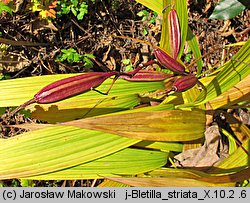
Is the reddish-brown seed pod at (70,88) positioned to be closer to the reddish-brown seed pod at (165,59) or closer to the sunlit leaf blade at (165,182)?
the reddish-brown seed pod at (165,59)

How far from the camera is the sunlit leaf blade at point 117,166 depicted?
1.34 meters

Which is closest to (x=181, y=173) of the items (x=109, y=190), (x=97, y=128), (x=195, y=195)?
(x=195, y=195)

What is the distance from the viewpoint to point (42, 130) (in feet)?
4.19

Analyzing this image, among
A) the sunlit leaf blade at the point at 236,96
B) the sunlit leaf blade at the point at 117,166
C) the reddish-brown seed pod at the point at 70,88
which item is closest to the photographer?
the reddish-brown seed pod at the point at 70,88

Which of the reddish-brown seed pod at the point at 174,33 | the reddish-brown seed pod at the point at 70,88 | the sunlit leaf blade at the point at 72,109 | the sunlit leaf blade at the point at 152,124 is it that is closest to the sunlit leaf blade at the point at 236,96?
the sunlit leaf blade at the point at 152,124

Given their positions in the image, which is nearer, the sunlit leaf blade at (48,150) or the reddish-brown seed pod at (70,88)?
the reddish-brown seed pod at (70,88)

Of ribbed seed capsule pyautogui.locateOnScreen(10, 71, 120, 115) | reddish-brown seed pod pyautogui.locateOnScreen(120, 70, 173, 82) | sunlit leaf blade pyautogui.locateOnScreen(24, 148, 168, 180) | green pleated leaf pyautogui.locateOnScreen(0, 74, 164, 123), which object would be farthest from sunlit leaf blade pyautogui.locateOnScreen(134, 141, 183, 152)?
ribbed seed capsule pyautogui.locateOnScreen(10, 71, 120, 115)

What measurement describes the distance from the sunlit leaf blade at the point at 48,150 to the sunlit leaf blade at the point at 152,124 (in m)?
0.16

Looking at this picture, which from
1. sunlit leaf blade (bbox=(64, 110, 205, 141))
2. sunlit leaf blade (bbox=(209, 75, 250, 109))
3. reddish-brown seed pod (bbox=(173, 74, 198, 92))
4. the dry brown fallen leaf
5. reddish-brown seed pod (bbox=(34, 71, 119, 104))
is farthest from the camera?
the dry brown fallen leaf

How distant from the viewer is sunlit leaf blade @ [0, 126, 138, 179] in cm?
124

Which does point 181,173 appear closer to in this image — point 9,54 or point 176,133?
point 176,133

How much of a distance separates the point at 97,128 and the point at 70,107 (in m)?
0.31

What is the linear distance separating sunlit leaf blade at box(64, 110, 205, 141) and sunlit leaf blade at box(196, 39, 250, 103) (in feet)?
0.33

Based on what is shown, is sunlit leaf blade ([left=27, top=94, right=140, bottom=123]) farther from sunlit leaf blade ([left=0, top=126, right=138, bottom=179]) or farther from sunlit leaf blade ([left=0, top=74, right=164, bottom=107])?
sunlit leaf blade ([left=0, top=126, right=138, bottom=179])
